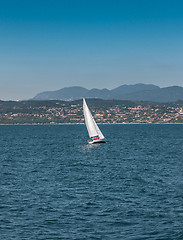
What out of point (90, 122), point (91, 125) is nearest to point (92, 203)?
point (91, 125)

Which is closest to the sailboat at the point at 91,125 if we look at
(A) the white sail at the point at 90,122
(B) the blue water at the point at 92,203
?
(A) the white sail at the point at 90,122

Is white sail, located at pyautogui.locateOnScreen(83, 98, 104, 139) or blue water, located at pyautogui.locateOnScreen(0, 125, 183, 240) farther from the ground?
white sail, located at pyautogui.locateOnScreen(83, 98, 104, 139)

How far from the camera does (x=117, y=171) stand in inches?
2598

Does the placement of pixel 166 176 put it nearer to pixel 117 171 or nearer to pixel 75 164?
pixel 117 171

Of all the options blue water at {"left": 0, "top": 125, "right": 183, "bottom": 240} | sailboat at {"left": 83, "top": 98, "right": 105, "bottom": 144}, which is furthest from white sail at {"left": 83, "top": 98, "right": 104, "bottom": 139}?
blue water at {"left": 0, "top": 125, "right": 183, "bottom": 240}

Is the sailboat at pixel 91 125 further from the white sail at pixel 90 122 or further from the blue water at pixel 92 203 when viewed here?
the blue water at pixel 92 203

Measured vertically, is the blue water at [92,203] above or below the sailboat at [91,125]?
below

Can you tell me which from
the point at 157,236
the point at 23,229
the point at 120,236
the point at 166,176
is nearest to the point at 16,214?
the point at 23,229

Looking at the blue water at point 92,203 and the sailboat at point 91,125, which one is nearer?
the blue water at point 92,203

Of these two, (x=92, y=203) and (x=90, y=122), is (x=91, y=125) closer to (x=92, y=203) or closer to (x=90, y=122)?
(x=90, y=122)

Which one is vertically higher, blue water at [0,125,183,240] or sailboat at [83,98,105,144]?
sailboat at [83,98,105,144]

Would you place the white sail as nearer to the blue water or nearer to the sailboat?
the sailboat

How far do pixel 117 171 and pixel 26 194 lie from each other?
2412 cm

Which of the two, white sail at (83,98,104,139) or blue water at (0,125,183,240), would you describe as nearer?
blue water at (0,125,183,240)
